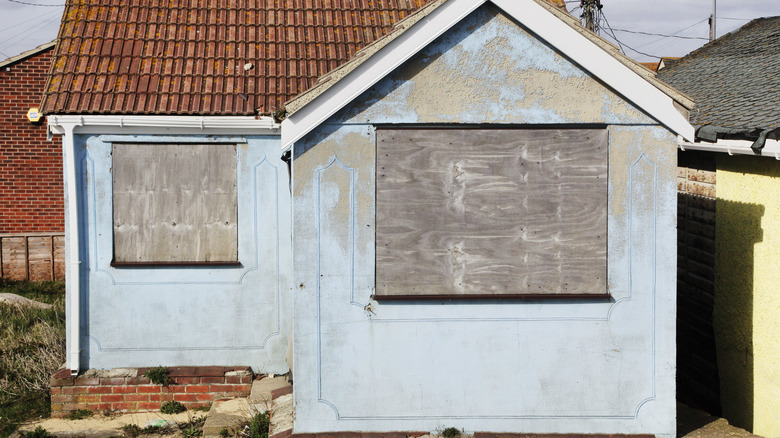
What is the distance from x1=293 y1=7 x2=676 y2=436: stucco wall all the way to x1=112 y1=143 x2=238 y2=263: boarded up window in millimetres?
2426

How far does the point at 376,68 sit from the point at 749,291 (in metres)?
4.33

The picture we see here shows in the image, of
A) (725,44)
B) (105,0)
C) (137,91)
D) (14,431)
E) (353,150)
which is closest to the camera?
(353,150)

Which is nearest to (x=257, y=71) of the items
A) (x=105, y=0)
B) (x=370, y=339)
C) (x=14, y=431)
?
(x=105, y=0)

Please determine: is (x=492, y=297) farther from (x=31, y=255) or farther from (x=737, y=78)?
(x=31, y=255)

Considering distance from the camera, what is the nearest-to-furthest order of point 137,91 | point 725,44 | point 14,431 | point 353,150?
point 353,150, point 14,431, point 137,91, point 725,44

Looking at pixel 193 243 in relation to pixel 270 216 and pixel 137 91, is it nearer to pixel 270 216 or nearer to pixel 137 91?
pixel 270 216

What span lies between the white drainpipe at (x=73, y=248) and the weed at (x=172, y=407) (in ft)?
3.29

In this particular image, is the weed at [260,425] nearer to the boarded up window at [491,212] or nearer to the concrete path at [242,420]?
the concrete path at [242,420]

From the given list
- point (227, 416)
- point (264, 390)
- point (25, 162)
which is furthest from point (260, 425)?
point (25, 162)

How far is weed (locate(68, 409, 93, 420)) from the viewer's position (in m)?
8.80

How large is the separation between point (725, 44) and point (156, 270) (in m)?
10.0

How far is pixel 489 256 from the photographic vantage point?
22.6ft

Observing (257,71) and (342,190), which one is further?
(257,71)

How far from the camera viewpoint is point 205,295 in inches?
357
